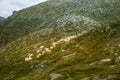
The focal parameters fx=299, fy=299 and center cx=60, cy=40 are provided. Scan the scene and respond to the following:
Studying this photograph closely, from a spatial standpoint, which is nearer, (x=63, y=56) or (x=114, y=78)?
(x=114, y=78)

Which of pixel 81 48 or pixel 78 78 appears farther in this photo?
pixel 81 48

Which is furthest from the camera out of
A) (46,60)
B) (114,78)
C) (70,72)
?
(46,60)

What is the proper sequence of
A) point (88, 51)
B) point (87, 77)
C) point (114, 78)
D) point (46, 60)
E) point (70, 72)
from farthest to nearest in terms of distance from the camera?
point (46, 60)
point (88, 51)
point (70, 72)
point (87, 77)
point (114, 78)

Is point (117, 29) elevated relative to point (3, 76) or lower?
elevated

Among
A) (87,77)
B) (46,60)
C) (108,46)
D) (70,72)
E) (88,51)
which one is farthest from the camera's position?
(46,60)

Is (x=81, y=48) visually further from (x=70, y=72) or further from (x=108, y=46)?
(x=70, y=72)

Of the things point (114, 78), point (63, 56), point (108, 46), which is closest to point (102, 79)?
point (114, 78)

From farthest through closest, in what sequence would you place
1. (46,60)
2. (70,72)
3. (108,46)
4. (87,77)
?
(46,60)
(108,46)
(70,72)
(87,77)

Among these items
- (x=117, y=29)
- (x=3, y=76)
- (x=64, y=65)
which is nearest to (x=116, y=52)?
(x=64, y=65)

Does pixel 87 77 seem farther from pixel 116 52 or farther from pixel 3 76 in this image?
pixel 3 76
